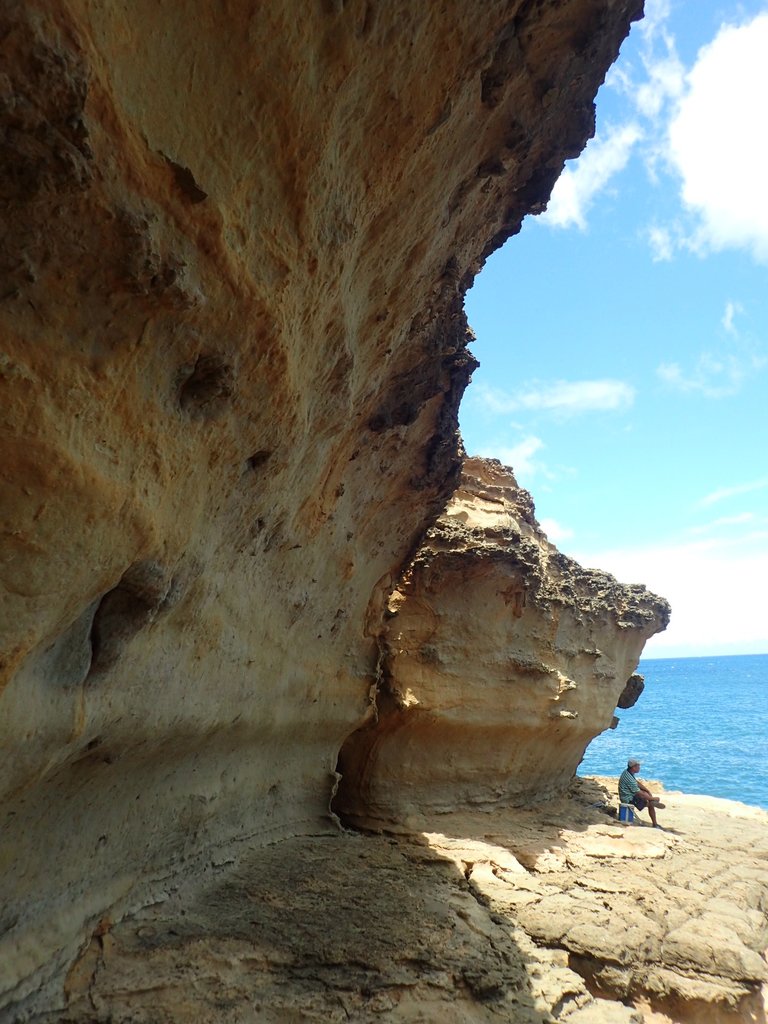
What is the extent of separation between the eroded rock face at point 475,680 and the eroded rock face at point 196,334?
1839 millimetres

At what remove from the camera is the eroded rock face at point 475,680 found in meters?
6.00

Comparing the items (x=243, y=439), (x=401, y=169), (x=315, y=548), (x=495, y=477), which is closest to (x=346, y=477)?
(x=315, y=548)

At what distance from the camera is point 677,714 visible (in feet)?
166

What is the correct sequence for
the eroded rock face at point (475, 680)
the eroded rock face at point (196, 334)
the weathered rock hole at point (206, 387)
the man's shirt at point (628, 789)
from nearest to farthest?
the eroded rock face at point (196, 334) → the weathered rock hole at point (206, 387) → the eroded rock face at point (475, 680) → the man's shirt at point (628, 789)

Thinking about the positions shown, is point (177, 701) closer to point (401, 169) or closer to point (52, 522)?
point (52, 522)

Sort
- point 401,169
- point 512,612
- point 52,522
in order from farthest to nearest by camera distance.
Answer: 1. point 512,612
2. point 401,169
3. point 52,522

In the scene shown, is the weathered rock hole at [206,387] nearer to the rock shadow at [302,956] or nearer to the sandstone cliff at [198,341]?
the sandstone cliff at [198,341]

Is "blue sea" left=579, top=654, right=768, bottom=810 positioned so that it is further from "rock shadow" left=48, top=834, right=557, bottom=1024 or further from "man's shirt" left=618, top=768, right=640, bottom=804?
"rock shadow" left=48, top=834, right=557, bottom=1024

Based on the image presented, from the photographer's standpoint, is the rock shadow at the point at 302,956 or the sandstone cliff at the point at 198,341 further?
the rock shadow at the point at 302,956

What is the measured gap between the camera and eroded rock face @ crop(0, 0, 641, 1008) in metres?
1.77

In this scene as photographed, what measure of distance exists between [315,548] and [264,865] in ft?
6.37

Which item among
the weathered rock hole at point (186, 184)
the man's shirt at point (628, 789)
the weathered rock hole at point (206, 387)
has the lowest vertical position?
the man's shirt at point (628, 789)

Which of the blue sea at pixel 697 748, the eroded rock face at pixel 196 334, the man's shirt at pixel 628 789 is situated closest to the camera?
the eroded rock face at pixel 196 334

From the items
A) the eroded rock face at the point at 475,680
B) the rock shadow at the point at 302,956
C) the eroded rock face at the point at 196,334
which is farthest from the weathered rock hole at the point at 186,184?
the eroded rock face at the point at 475,680
